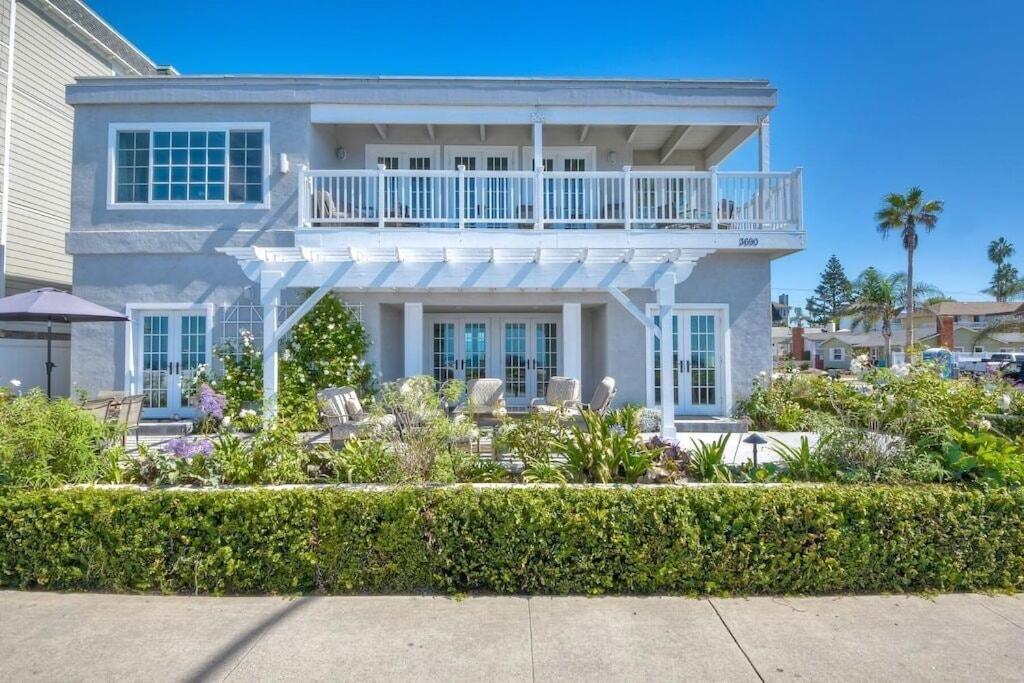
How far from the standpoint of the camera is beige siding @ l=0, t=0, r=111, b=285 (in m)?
11.5

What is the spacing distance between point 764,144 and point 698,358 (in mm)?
4238

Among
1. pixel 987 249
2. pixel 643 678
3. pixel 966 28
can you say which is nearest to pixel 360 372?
pixel 643 678

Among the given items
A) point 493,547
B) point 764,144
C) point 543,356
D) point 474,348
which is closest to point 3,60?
point 474,348

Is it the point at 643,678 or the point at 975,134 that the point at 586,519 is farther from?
the point at 975,134

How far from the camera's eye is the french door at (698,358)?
10.8m

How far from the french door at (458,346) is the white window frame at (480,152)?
3300mm

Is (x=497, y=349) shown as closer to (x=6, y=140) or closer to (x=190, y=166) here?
(x=190, y=166)

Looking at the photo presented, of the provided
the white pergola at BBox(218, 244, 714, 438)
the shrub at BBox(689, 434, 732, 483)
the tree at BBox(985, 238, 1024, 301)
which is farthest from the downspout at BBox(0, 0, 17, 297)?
the tree at BBox(985, 238, 1024, 301)

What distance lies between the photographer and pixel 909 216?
3100 centimetres

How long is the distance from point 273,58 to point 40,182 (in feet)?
18.2

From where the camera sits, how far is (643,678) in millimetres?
3066

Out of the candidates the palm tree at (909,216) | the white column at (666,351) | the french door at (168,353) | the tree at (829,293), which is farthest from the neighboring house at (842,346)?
the french door at (168,353)

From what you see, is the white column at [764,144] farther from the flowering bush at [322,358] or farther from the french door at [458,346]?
the flowering bush at [322,358]

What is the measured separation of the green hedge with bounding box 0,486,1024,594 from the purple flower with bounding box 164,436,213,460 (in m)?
0.85
